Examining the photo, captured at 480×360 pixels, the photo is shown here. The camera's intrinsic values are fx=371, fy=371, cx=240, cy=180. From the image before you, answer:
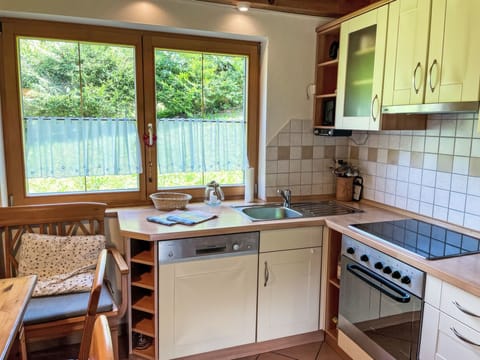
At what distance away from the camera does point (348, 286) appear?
7.06ft

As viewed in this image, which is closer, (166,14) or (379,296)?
(379,296)

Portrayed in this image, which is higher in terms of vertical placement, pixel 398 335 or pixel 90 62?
pixel 90 62

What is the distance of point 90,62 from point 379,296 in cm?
217

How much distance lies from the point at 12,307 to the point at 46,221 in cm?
90

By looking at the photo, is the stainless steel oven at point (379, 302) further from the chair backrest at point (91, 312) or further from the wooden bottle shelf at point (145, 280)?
the chair backrest at point (91, 312)

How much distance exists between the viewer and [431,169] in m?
2.24

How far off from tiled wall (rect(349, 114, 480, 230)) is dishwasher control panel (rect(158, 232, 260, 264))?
1.04 m

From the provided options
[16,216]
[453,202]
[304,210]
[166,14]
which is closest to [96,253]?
[16,216]

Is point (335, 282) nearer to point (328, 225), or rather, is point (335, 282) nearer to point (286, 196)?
point (328, 225)

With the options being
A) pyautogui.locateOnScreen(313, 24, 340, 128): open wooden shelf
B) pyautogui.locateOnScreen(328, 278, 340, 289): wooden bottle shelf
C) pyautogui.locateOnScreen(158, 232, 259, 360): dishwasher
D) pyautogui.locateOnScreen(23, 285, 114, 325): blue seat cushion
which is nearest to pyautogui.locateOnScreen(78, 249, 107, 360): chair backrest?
pyautogui.locateOnScreen(23, 285, 114, 325): blue seat cushion

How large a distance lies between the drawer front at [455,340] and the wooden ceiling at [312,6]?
2.04 meters

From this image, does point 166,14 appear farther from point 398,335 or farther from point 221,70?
point 398,335

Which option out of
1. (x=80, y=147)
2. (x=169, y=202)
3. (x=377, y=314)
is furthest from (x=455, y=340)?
(x=80, y=147)

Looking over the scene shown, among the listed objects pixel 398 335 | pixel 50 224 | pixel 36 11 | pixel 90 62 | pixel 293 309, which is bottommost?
pixel 293 309
